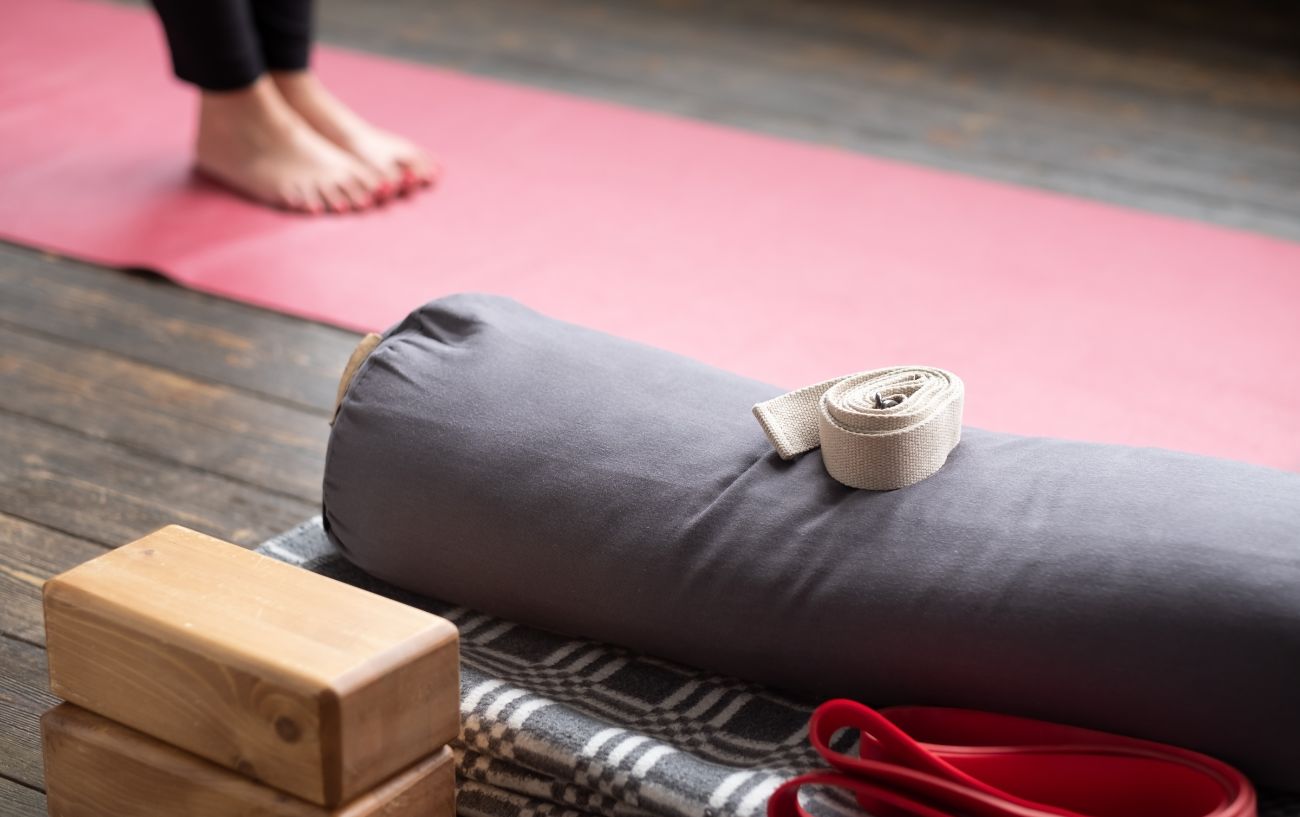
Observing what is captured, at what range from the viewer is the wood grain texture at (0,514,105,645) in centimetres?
123

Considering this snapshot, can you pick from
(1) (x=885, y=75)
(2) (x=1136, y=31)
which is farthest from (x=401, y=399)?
(2) (x=1136, y=31)

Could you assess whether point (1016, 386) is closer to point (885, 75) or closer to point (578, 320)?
point (578, 320)

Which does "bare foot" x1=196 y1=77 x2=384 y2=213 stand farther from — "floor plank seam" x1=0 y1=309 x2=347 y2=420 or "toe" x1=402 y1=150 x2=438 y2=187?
"floor plank seam" x1=0 y1=309 x2=347 y2=420

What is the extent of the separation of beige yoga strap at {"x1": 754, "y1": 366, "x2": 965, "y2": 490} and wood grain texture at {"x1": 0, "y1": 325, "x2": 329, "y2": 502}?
0.57 metres

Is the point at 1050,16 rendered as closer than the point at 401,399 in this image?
No

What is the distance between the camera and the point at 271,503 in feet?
4.68

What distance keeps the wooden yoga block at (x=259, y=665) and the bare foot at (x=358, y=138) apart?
134cm

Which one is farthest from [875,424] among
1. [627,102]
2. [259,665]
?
[627,102]

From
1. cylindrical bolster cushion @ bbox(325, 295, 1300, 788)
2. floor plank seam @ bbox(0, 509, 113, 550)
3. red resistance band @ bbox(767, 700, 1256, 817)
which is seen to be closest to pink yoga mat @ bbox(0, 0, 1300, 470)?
floor plank seam @ bbox(0, 509, 113, 550)

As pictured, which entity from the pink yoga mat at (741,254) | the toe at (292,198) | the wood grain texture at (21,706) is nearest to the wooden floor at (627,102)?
the wood grain texture at (21,706)

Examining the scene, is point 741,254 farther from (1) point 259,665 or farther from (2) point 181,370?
(1) point 259,665

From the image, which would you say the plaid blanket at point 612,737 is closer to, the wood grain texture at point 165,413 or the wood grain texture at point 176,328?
the wood grain texture at point 165,413

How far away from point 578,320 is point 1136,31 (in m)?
2.08

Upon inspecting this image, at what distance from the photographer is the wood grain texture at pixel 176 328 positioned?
1.69 m
